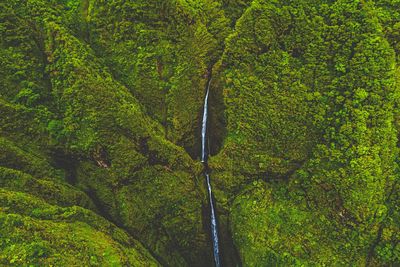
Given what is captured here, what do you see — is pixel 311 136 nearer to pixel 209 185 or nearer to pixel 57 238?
pixel 209 185

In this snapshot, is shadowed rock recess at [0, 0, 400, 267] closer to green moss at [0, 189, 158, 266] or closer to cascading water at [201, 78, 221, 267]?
green moss at [0, 189, 158, 266]

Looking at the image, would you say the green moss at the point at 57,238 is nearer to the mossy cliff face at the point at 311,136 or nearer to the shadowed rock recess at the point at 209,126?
the shadowed rock recess at the point at 209,126

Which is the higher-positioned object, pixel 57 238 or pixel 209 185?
pixel 209 185

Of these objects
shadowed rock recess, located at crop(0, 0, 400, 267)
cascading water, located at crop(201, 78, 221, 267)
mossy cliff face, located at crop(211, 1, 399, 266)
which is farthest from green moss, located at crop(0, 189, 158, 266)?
mossy cliff face, located at crop(211, 1, 399, 266)

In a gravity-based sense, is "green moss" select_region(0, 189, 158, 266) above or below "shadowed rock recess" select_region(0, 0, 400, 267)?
below

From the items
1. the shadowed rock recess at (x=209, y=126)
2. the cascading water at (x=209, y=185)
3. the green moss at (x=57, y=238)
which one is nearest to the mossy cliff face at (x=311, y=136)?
the shadowed rock recess at (x=209, y=126)

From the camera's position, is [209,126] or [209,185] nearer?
[209,185]

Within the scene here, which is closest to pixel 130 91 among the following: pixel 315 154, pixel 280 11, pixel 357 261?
pixel 280 11

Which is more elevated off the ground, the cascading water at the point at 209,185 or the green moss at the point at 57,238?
the cascading water at the point at 209,185

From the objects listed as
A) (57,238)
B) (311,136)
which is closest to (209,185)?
(311,136)
